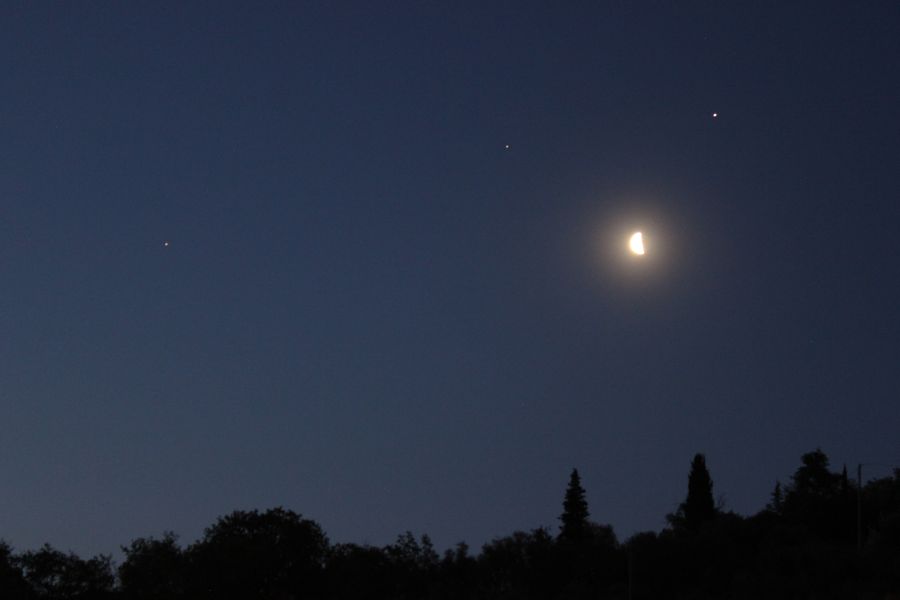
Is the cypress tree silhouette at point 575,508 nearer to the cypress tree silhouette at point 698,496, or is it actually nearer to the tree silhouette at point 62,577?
the cypress tree silhouette at point 698,496

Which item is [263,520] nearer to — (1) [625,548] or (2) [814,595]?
(1) [625,548]

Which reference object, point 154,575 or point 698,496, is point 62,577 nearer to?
point 154,575

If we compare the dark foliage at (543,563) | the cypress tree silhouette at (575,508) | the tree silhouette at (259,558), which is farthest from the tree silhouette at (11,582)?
the cypress tree silhouette at (575,508)

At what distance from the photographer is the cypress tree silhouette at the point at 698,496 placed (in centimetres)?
8369

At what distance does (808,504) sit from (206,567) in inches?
1544

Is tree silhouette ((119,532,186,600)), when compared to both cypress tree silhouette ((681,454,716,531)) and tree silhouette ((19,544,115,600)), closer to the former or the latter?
tree silhouette ((19,544,115,600))

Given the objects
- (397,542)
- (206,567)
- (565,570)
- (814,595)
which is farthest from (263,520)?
(814,595)

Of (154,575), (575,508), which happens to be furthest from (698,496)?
(154,575)

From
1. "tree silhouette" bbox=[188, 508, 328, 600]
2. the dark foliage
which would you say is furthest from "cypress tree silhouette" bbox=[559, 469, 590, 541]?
"tree silhouette" bbox=[188, 508, 328, 600]

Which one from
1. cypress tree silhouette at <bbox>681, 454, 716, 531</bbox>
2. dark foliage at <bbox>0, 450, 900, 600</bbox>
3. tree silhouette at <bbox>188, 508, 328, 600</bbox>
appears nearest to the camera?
dark foliage at <bbox>0, 450, 900, 600</bbox>

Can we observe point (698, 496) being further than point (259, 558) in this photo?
Yes

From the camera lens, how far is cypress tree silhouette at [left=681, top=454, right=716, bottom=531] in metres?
83.7

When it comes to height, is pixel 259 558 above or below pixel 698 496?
below

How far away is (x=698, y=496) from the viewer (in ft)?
279
